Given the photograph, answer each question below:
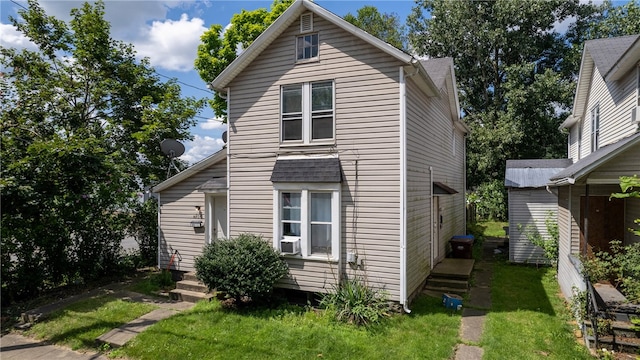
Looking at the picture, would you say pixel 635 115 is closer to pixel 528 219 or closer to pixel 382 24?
pixel 528 219

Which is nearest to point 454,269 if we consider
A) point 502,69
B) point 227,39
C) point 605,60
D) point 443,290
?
point 443,290

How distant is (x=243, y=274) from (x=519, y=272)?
9.55 meters

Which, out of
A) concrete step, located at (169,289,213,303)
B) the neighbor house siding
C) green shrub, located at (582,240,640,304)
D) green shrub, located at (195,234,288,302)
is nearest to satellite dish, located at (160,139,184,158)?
the neighbor house siding

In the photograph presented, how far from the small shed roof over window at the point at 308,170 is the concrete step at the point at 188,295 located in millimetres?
3727

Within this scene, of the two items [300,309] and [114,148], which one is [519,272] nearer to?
[300,309]

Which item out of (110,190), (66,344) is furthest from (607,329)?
(110,190)

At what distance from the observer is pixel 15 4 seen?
12539mm

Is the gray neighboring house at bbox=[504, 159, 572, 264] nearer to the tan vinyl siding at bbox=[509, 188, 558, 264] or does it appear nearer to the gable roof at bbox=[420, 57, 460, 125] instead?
the tan vinyl siding at bbox=[509, 188, 558, 264]

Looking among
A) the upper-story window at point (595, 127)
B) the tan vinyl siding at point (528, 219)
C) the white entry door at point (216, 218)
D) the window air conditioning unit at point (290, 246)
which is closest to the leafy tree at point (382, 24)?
the upper-story window at point (595, 127)

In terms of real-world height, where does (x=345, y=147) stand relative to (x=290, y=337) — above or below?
above

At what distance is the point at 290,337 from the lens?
23.7 feet

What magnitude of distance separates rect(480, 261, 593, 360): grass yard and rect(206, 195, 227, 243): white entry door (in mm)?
7636

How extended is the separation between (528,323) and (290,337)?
5.22m

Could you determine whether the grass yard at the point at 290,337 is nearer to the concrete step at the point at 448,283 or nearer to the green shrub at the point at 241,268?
the green shrub at the point at 241,268
